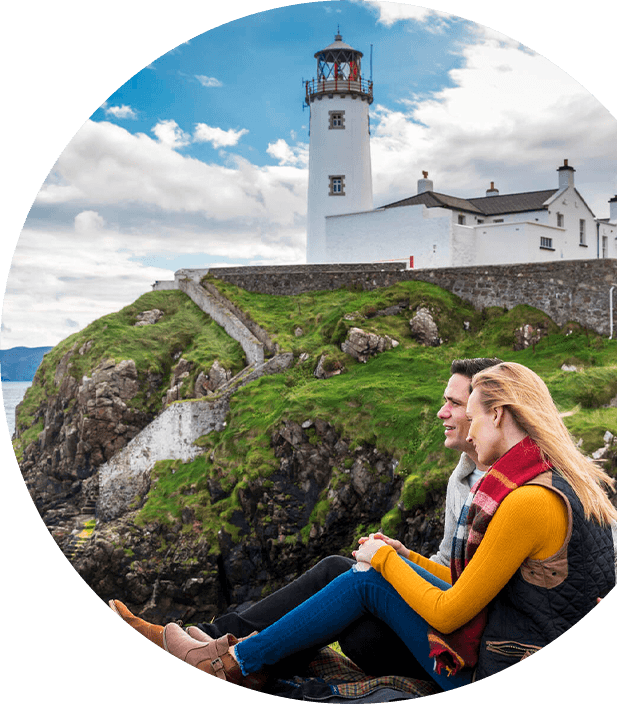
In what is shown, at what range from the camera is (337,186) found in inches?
1033

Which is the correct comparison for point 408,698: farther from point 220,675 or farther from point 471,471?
point 471,471

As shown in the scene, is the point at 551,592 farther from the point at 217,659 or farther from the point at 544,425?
the point at 217,659

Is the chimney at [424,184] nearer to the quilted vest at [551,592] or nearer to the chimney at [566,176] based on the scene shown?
the chimney at [566,176]

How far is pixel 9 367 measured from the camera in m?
5.96

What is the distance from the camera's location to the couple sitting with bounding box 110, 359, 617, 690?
2266 mm

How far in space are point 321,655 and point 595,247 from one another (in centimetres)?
2579

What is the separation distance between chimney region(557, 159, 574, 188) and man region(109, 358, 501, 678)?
23.5 metres

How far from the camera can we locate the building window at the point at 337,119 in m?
25.6

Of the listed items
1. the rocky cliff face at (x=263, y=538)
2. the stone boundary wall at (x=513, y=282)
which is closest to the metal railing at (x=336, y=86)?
the stone boundary wall at (x=513, y=282)

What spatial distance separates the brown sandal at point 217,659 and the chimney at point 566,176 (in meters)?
A: 24.5

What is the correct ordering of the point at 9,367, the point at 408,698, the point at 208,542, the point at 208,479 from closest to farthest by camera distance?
the point at 408,698 < the point at 9,367 < the point at 208,542 < the point at 208,479

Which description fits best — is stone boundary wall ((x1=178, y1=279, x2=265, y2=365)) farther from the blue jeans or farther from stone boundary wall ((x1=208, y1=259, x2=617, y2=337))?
the blue jeans

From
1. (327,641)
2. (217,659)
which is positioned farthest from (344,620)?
(217,659)

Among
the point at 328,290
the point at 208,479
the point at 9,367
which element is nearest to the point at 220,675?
the point at 9,367
